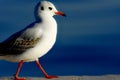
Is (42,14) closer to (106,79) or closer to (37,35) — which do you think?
(37,35)

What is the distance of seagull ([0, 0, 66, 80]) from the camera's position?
1695 cm

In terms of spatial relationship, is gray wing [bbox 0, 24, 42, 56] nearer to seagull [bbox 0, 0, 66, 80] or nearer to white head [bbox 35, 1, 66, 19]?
seagull [bbox 0, 0, 66, 80]

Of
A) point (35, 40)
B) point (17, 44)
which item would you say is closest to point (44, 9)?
point (35, 40)

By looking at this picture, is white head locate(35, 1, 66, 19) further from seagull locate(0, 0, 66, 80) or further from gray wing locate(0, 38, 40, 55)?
gray wing locate(0, 38, 40, 55)

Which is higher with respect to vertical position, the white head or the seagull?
the white head

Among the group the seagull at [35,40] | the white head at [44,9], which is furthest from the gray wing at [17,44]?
the white head at [44,9]

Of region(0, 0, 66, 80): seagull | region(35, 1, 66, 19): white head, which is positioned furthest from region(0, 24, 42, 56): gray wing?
region(35, 1, 66, 19): white head

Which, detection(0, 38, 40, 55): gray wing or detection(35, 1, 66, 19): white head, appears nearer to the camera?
detection(0, 38, 40, 55): gray wing

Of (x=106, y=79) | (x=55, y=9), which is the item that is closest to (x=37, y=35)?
(x=55, y=9)

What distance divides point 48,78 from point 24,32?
6.17 feet

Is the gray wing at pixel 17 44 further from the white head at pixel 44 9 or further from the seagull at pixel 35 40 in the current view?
the white head at pixel 44 9

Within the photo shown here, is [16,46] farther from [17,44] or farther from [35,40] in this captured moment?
[35,40]

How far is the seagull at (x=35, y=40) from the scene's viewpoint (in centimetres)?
1695

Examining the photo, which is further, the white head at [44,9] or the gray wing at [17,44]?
the white head at [44,9]
